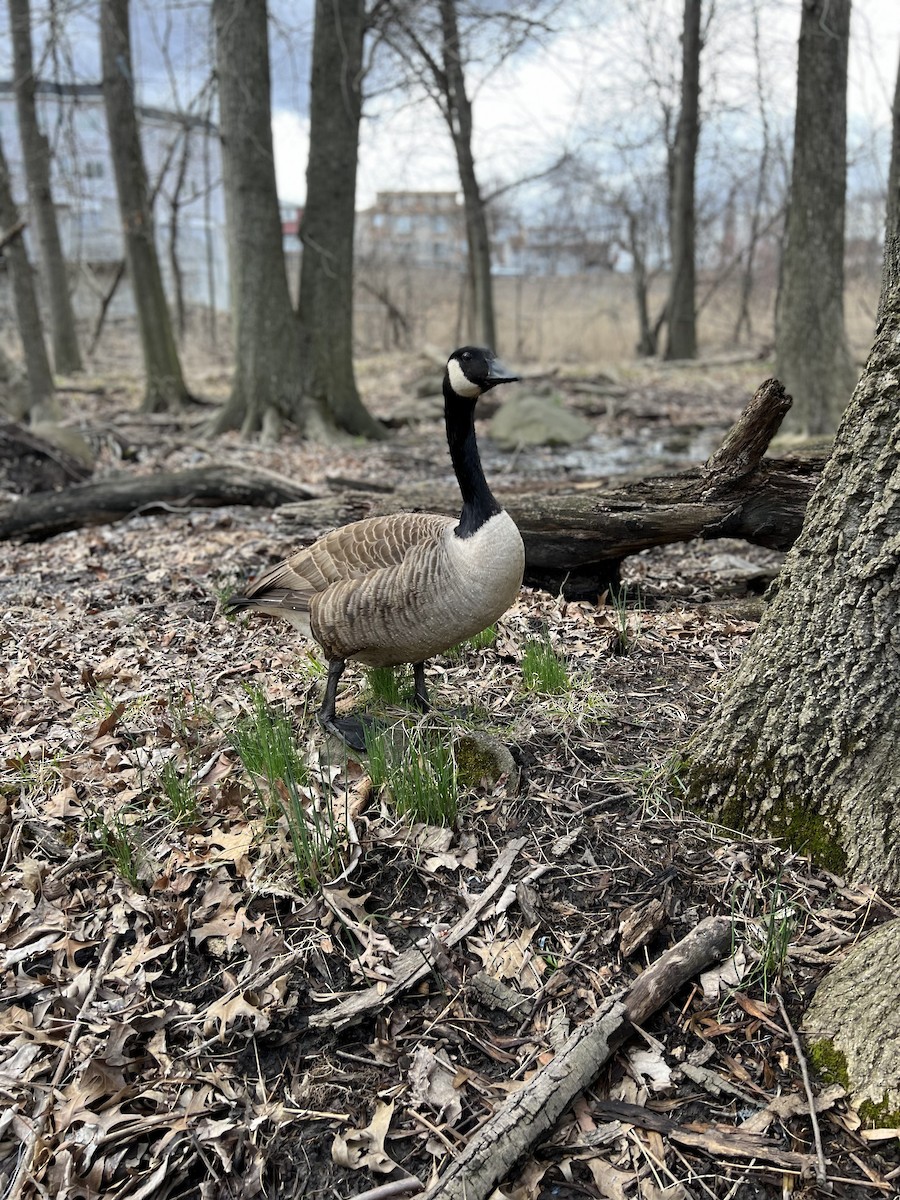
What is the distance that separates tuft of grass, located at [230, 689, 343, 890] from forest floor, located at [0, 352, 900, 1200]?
0.03 metres

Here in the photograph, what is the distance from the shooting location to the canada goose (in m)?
3.35

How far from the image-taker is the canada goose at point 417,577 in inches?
132

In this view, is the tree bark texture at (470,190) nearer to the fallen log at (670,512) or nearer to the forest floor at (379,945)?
the fallen log at (670,512)

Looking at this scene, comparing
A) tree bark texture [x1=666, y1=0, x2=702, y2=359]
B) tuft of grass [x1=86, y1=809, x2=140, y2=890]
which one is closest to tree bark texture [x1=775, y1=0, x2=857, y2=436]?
tuft of grass [x1=86, y1=809, x2=140, y2=890]

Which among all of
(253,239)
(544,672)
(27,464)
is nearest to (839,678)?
(544,672)

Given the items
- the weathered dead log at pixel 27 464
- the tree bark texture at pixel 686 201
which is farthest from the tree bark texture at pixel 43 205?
the tree bark texture at pixel 686 201

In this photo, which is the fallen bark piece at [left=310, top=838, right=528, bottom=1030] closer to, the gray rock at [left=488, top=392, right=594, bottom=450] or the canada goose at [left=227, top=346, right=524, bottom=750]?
the canada goose at [left=227, top=346, right=524, bottom=750]

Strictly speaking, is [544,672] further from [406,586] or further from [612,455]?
[612,455]

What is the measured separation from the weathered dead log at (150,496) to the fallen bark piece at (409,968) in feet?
17.1

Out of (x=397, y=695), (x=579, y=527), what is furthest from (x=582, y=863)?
(x=579, y=527)

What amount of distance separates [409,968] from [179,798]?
1159mm

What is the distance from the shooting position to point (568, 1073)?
93.2 inches

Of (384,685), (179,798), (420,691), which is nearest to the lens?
(179,798)

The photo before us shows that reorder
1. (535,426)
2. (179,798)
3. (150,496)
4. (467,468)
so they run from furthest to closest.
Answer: (535,426)
(150,496)
(467,468)
(179,798)
